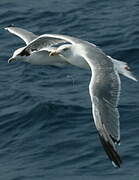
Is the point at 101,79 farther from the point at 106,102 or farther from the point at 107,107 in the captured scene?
the point at 107,107

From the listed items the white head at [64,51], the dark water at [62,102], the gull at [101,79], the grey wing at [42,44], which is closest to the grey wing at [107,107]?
the gull at [101,79]

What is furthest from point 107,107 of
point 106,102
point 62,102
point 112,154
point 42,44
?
point 62,102

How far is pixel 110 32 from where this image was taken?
2112 centimetres

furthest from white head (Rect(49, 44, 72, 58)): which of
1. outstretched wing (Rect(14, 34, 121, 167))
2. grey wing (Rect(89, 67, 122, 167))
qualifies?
grey wing (Rect(89, 67, 122, 167))

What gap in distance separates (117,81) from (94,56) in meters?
1.03

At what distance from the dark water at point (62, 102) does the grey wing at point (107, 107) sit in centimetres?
165

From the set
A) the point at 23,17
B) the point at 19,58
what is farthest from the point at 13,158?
the point at 23,17

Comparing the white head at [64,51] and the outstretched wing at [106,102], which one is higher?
the white head at [64,51]

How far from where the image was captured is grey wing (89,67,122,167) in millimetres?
12828

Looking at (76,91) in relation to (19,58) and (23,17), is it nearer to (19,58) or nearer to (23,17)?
(19,58)

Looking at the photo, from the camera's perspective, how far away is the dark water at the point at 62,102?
1516cm

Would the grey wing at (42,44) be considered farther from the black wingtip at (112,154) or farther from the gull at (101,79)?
the black wingtip at (112,154)

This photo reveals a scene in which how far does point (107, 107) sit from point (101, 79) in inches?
28.2

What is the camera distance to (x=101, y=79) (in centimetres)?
1394
